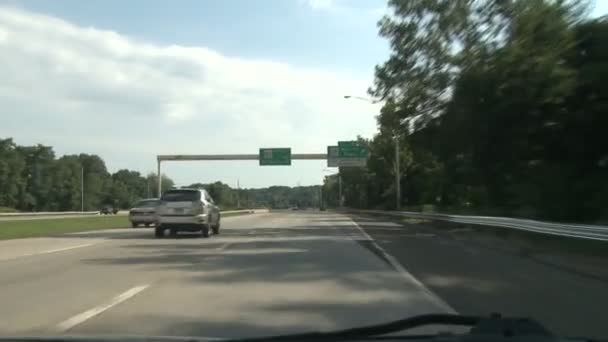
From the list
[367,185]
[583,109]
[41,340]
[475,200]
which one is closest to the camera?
[41,340]

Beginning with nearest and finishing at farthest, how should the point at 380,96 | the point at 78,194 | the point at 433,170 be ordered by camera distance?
the point at 380,96 → the point at 433,170 → the point at 78,194

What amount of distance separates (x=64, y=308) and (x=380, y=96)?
30563 millimetres

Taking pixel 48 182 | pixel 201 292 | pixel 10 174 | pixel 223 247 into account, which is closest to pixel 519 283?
pixel 201 292

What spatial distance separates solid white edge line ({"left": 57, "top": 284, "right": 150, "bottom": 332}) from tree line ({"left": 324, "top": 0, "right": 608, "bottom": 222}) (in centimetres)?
1636

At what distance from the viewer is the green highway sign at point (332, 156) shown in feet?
241

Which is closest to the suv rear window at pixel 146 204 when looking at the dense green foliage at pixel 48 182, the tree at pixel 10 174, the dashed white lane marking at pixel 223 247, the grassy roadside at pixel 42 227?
the grassy roadside at pixel 42 227

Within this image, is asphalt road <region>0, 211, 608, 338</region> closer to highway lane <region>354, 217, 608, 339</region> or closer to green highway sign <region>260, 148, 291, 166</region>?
highway lane <region>354, 217, 608, 339</region>

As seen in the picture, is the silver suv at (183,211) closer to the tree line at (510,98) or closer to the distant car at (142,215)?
the tree line at (510,98)

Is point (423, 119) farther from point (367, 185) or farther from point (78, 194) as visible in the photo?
point (78, 194)

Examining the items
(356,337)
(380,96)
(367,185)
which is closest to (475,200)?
(380,96)

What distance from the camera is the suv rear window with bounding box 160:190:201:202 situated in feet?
89.4

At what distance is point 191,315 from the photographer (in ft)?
30.3

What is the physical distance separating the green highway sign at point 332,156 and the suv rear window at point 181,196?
1828 inches

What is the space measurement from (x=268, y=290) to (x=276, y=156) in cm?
6161
